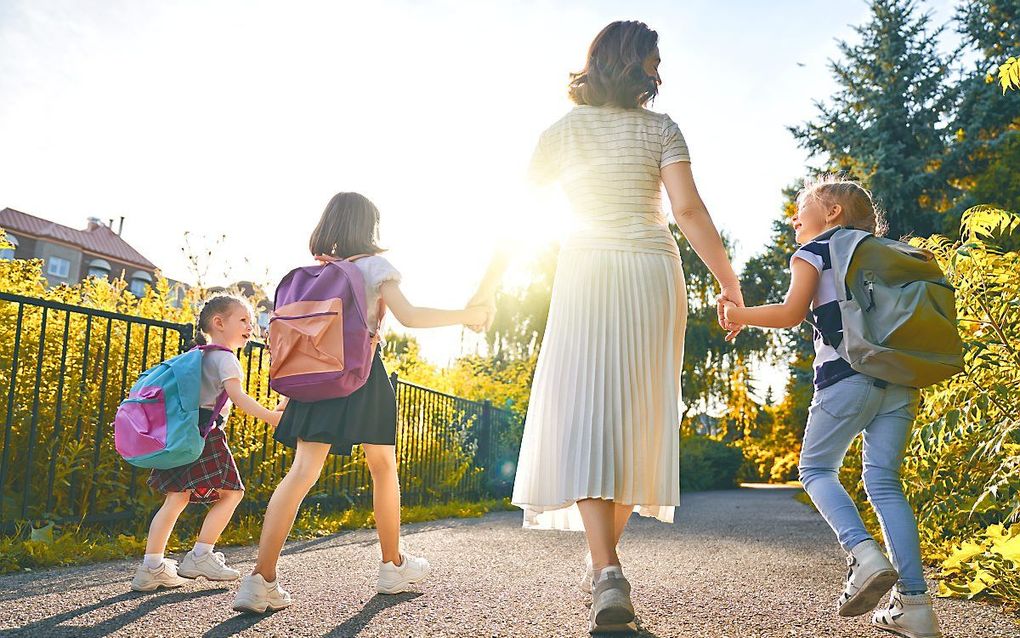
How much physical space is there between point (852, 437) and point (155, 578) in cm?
266

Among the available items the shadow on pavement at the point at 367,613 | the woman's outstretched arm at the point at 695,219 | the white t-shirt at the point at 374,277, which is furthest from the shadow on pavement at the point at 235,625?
the woman's outstretched arm at the point at 695,219

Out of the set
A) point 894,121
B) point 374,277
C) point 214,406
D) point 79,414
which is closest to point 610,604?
point 374,277

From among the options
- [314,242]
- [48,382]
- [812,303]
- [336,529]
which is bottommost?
[336,529]

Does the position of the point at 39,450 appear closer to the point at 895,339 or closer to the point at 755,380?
the point at 895,339

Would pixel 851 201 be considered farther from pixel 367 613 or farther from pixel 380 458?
pixel 367 613

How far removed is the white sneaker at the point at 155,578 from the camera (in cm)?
310

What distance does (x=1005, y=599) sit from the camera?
3.09 meters

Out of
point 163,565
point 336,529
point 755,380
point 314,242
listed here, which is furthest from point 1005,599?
point 755,380

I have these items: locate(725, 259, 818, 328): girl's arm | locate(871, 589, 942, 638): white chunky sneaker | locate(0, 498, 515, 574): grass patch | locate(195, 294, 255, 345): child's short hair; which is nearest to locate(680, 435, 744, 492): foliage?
locate(0, 498, 515, 574): grass patch

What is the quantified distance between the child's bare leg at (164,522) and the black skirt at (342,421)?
736 millimetres

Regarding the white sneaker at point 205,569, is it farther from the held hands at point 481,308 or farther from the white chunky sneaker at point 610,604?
the white chunky sneaker at point 610,604

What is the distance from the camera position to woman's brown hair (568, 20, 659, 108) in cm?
295

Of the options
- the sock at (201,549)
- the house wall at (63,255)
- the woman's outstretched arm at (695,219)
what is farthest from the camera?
the house wall at (63,255)

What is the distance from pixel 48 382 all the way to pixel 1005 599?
4.90 meters
